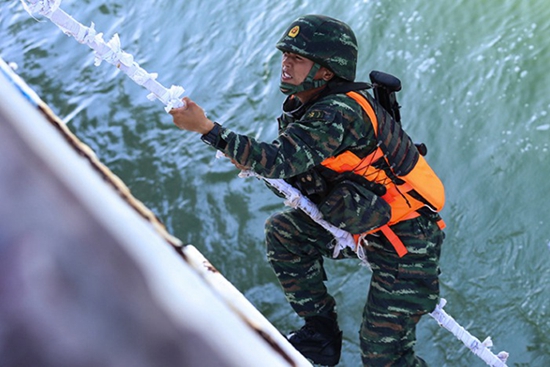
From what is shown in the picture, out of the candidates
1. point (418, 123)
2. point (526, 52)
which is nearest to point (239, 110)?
point (418, 123)

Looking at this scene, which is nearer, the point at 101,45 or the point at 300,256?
the point at 101,45

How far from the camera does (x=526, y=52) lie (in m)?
5.23

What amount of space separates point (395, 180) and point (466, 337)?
75 cm

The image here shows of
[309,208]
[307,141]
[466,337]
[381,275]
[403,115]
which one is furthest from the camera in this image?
[403,115]

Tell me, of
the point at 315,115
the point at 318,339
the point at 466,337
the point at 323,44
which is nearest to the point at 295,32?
the point at 323,44

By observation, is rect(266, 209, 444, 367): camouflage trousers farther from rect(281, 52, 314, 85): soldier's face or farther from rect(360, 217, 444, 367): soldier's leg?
rect(281, 52, 314, 85): soldier's face

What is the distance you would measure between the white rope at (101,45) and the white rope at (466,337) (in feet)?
4.26

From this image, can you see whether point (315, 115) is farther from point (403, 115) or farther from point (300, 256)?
point (403, 115)

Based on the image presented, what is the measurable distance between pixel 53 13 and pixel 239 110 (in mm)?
3279

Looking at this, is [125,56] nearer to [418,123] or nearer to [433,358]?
[433,358]

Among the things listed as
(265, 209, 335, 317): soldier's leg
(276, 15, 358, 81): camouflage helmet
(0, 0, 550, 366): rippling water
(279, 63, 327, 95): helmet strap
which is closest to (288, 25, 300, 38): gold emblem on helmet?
(276, 15, 358, 81): camouflage helmet

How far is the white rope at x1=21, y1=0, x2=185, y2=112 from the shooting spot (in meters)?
2.16

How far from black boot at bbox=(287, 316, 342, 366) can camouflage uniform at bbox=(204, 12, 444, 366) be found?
6 cm

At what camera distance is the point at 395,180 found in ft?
9.07
